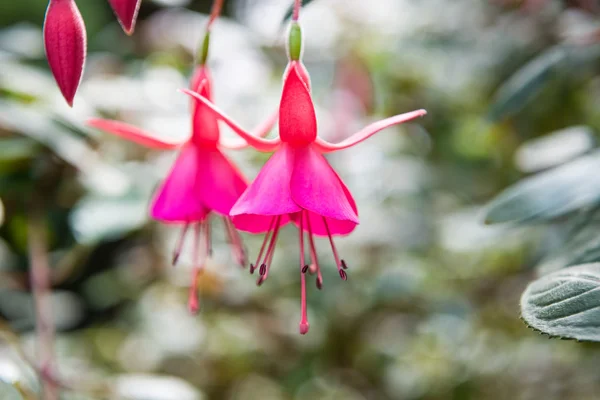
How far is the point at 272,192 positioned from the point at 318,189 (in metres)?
0.04

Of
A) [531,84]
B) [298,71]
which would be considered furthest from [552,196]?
[298,71]

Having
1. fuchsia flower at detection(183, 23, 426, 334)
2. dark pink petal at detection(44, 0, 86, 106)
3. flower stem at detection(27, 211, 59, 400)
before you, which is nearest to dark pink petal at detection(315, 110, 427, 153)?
fuchsia flower at detection(183, 23, 426, 334)

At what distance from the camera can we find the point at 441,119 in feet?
5.37

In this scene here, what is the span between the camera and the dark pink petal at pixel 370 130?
462 millimetres

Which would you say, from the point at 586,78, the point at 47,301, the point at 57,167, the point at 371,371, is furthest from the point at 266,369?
the point at 586,78

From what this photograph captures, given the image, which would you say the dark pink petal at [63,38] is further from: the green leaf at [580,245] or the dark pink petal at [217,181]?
the green leaf at [580,245]

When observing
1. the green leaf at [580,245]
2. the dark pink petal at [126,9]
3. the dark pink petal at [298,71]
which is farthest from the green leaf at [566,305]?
the dark pink petal at [126,9]

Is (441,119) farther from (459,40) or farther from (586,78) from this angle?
(586,78)

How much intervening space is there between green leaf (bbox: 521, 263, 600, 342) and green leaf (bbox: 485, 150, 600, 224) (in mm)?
185

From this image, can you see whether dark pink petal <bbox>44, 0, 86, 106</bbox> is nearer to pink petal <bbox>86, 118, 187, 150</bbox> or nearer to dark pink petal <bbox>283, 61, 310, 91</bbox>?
pink petal <bbox>86, 118, 187, 150</bbox>

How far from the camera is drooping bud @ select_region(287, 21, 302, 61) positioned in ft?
1.71

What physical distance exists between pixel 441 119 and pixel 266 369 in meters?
0.79

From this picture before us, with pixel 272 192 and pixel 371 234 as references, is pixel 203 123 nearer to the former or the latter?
pixel 272 192

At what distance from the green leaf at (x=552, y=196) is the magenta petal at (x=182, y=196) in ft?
0.99
